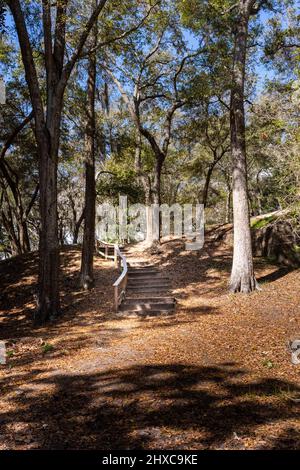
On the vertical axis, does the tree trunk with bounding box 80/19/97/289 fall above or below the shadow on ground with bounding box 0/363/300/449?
above

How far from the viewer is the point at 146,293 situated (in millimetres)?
14148

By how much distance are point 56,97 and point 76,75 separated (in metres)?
8.05

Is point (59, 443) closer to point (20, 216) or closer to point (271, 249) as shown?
point (271, 249)

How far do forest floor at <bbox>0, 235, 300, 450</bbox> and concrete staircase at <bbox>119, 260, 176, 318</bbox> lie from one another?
1.58ft

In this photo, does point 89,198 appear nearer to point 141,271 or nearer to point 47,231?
point 47,231

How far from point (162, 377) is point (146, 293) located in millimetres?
7753

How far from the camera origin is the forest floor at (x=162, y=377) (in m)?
4.59

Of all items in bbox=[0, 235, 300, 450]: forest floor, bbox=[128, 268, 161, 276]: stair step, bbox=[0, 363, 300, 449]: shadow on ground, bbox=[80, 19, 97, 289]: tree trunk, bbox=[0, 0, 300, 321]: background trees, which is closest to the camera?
bbox=[0, 363, 300, 449]: shadow on ground

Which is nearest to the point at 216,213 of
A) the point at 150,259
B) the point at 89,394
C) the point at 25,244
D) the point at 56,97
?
the point at 25,244

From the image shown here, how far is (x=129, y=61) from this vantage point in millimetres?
18781

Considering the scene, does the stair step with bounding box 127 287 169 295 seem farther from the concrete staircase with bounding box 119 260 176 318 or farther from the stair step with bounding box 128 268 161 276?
the stair step with bounding box 128 268 161 276

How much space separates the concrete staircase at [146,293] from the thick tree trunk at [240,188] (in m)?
2.51

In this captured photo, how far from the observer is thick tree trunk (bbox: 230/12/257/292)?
12.9 metres

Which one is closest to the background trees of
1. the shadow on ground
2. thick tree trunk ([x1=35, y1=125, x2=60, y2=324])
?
thick tree trunk ([x1=35, y1=125, x2=60, y2=324])
